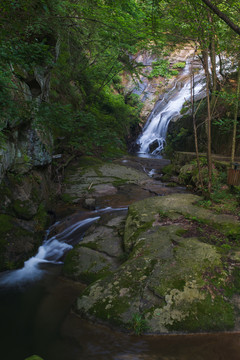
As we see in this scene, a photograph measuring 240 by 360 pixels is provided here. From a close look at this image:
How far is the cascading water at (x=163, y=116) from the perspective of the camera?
19.7 meters

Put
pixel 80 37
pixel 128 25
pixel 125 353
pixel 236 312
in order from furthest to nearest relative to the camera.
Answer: pixel 80 37, pixel 128 25, pixel 236 312, pixel 125 353

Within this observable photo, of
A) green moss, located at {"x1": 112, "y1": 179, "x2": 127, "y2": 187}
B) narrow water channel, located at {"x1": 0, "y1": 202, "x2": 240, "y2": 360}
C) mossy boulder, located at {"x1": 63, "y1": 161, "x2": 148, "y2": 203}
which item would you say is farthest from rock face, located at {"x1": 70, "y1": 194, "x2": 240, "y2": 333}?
green moss, located at {"x1": 112, "y1": 179, "x2": 127, "y2": 187}

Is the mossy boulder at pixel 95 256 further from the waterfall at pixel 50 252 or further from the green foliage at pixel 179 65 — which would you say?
the green foliage at pixel 179 65

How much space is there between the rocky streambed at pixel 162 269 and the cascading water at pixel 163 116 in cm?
1445

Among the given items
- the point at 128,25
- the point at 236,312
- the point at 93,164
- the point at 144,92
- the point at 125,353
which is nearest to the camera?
the point at 125,353

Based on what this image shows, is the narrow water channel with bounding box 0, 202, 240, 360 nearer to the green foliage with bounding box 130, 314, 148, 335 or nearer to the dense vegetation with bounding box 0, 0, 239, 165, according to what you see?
the green foliage with bounding box 130, 314, 148, 335

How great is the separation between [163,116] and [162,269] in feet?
63.3

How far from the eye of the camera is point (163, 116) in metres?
21.1

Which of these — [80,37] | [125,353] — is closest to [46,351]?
[125,353]

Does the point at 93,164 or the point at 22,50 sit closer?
the point at 22,50

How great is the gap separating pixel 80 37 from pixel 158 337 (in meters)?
8.53

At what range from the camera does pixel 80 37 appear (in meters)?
7.71

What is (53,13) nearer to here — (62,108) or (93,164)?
(62,108)

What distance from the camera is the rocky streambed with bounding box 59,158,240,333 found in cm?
295
